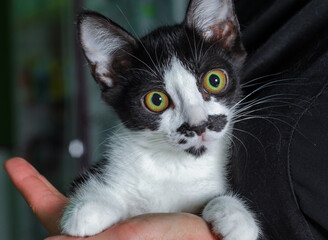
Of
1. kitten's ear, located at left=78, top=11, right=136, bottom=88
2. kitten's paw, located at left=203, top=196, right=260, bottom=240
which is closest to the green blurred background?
kitten's ear, located at left=78, top=11, right=136, bottom=88

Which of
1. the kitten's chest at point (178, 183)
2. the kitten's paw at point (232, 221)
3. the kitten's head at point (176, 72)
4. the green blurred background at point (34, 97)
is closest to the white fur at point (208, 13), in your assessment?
the kitten's head at point (176, 72)

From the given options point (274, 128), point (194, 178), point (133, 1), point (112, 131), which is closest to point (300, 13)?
point (274, 128)

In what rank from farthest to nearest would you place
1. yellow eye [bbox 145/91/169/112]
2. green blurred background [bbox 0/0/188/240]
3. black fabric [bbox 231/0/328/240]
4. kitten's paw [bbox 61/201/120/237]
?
green blurred background [bbox 0/0/188/240] → yellow eye [bbox 145/91/169/112] → kitten's paw [bbox 61/201/120/237] → black fabric [bbox 231/0/328/240]

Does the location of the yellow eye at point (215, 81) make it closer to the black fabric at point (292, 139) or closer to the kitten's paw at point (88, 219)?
the black fabric at point (292, 139)

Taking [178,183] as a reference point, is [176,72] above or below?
above

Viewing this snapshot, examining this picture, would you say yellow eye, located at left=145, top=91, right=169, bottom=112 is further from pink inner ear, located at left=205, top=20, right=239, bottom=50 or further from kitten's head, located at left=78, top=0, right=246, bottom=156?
pink inner ear, located at left=205, top=20, right=239, bottom=50

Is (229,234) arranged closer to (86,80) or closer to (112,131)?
(112,131)

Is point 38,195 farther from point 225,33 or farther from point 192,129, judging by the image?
point 225,33

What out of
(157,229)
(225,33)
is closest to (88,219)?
(157,229)

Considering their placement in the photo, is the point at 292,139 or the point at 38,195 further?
the point at 38,195
